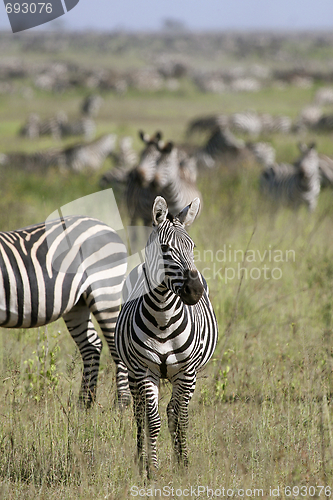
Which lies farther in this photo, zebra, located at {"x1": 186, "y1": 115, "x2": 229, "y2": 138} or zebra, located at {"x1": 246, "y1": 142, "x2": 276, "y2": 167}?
zebra, located at {"x1": 186, "y1": 115, "x2": 229, "y2": 138}

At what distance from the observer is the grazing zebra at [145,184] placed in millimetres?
7941

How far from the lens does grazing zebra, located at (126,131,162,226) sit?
7.94m

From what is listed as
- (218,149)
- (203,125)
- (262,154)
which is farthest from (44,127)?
(262,154)

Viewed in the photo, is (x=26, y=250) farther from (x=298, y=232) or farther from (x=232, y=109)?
(x=232, y=109)

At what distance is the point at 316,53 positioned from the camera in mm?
84000

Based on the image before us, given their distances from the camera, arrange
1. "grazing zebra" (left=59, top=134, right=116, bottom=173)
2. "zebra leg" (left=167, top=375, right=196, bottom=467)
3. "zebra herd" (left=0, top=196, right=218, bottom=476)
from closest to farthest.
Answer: "zebra herd" (left=0, top=196, right=218, bottom=476), "zebra leg" (left=167, top=375, right=196, bottom=467), "grazing zebra" (left=59, top=134, right=116, bottom=173)

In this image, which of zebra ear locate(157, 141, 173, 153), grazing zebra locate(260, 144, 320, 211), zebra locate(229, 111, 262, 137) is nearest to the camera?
zebra ear locate(157, 141, 173, 153)

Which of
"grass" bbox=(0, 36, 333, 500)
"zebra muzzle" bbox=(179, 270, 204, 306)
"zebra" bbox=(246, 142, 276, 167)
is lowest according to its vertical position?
"grass" bbox=(0, 36, 333, 500)

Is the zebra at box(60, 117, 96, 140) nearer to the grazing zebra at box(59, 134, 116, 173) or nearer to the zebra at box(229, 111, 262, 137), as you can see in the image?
the zebra at box(229, 111, 262, 137)

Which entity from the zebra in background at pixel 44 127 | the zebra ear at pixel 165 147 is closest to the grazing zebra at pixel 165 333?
the zebra ear at pixel 165 147
